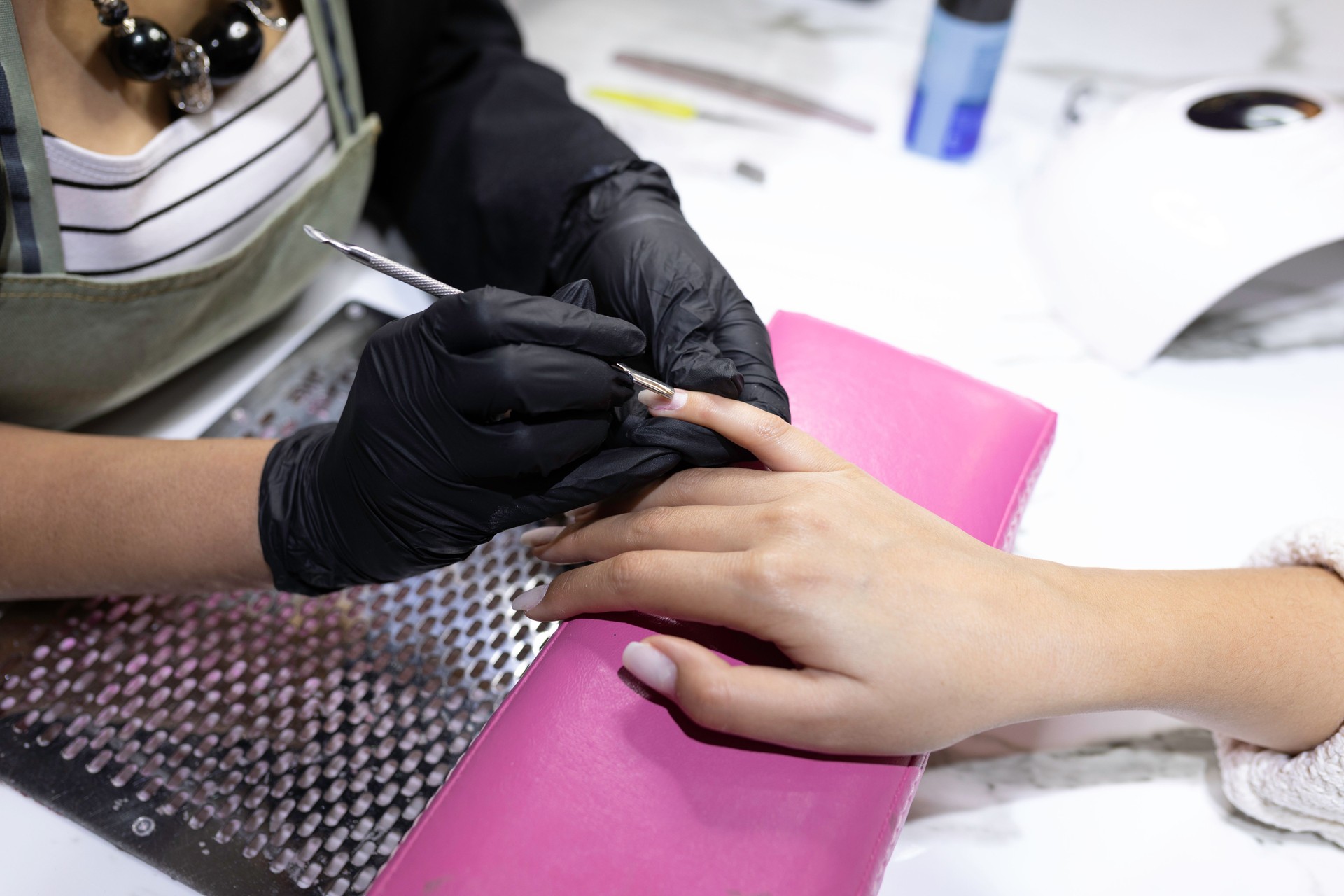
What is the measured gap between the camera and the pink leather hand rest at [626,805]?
493mm

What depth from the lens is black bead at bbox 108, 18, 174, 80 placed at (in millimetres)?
673

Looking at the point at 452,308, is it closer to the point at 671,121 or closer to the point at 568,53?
the point at 671,121

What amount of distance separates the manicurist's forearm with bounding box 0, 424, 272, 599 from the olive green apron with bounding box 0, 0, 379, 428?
73 mm

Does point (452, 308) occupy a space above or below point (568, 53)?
below

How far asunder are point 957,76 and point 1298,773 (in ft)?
2.81

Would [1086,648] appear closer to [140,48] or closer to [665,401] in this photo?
[665,401]

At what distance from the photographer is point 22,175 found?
64cm

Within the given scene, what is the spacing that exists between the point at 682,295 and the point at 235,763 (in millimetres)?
478

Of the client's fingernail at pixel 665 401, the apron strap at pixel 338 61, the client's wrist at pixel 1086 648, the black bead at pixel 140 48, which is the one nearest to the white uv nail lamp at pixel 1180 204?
the client's wrist at pixel 1086 648

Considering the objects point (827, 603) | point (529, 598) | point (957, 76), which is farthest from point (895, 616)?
point (957, 76)

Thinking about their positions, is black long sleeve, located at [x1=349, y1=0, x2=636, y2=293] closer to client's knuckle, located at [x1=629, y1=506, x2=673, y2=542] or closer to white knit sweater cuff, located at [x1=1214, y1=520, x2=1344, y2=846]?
client's knuckle, located at [x1=629, y1=506, x2=673, y2=542]

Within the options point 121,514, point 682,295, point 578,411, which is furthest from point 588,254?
point 121,514

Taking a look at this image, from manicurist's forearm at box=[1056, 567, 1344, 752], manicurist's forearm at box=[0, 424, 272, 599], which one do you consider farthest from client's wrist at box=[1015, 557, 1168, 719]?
manicurist's forearm at box=[0, 424, 272, 599]

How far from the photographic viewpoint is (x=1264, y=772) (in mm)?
625
